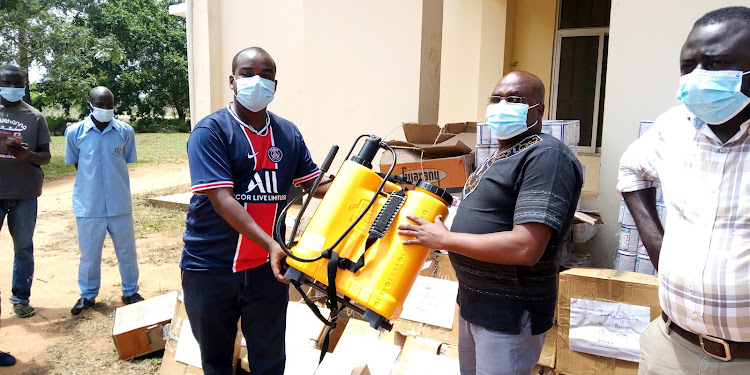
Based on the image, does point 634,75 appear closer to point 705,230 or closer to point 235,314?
point 705,230

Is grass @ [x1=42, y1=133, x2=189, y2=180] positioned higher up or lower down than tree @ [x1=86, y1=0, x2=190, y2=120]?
lower down

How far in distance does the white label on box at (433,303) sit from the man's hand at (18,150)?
3288mm

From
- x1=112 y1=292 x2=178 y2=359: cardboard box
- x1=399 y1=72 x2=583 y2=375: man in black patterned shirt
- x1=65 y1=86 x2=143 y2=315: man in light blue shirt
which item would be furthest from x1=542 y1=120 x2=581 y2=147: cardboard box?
x1=65 y1=86 x2=143 y2=315: man in light blue shirt

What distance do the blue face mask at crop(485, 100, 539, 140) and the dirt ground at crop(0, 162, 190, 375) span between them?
296 cm

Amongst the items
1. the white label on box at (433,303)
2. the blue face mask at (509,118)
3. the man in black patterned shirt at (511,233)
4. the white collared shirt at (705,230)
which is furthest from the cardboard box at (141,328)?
the white collared shirt at (705,230)

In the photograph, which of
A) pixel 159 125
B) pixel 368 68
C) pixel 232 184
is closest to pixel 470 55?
pixel 368 68

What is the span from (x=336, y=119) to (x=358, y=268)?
3.93 metres

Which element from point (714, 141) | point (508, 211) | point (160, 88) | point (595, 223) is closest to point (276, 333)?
point (508, 211)

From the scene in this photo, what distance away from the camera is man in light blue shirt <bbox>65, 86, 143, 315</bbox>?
4.21m

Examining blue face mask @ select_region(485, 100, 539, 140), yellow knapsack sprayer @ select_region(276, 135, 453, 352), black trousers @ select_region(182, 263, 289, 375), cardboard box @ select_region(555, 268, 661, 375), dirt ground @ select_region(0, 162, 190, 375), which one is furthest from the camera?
dirt ground @ select_region(0, 162, 190, 375)

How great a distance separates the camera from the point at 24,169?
4.11m

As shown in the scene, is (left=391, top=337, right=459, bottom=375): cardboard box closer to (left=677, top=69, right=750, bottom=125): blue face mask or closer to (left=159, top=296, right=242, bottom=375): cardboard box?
(left=159, top=296, right=242, bottom=375): cardboard box

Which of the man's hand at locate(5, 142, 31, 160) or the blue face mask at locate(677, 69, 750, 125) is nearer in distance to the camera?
the blue face mask at locate(677, 69, 750, 125)

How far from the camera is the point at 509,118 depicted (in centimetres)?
189
